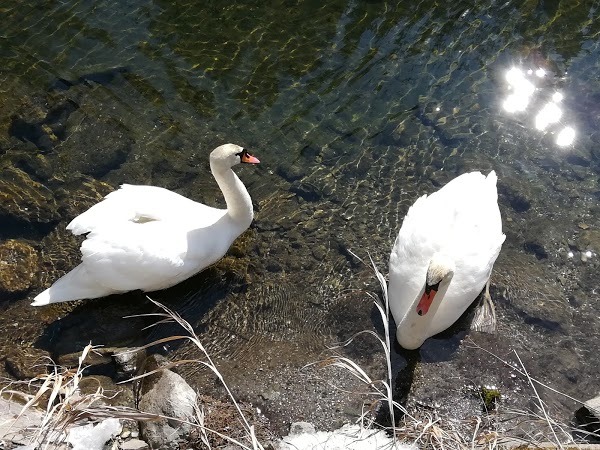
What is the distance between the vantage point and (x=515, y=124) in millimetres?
8023

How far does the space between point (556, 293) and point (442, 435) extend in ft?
9.36

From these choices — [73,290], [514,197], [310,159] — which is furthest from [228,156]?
[514,197]

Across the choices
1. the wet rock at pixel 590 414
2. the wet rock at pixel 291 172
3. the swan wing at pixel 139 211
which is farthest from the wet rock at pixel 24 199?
the wet rock at pixel 590 414

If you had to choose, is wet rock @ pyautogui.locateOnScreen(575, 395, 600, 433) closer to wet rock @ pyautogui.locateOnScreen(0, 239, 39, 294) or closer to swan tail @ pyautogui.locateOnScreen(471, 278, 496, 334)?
swan tail @ pyautogui.locateOnScreen(471, 278, 496, 334)

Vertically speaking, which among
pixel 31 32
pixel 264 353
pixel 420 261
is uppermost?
pixel 31 32

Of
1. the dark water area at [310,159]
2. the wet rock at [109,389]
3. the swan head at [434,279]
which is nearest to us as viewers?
the swan head at [434,279]

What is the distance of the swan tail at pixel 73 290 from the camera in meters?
6.00

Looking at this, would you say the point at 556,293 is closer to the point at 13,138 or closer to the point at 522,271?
the point at 522,271

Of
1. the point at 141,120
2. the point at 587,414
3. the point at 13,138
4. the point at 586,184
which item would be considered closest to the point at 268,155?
the point at 141,120

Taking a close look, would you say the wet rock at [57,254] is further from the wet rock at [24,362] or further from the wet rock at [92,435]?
the wet rock at [92,435]

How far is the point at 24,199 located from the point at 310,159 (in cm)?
320

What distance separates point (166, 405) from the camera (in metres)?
5.09

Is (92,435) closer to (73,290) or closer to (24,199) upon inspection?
(73,290)

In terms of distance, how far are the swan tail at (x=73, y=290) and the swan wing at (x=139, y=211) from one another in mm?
→ 411
